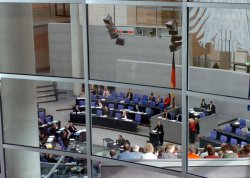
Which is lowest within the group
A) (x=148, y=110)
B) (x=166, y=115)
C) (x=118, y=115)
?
(x=118, y=115)

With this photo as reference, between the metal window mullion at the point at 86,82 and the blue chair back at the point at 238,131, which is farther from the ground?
the metal window mullion at the point at 86,82

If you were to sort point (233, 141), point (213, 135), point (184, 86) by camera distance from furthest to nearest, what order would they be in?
1. point (213, 135)
2. point (233, 141)
3. point (184, 86)

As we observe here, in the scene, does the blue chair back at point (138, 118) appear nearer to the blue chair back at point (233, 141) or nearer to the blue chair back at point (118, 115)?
the blue chair back at point (118, 115)

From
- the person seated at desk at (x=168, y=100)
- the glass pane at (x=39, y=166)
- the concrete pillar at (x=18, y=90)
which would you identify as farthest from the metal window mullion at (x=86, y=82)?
the person seated at desk at (x=168, y=100)

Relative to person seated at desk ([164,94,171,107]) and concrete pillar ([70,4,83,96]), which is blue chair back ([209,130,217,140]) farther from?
concrete pillar ([70,4,83,96])

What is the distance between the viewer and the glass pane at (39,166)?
25.0 ft

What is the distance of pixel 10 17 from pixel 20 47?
1.56ft

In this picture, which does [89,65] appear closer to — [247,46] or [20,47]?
[20,47]

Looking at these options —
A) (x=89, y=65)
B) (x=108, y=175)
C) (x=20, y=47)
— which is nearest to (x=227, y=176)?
(x=108, y=175)

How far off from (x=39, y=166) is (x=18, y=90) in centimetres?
141

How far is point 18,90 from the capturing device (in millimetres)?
7754

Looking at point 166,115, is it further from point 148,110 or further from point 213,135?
point 148,110


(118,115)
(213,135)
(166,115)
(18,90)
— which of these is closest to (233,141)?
(213,135)

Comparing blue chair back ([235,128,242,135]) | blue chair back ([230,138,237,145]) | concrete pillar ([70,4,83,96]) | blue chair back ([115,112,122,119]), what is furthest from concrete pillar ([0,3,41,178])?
blue chair back ([115,112,122,119])
